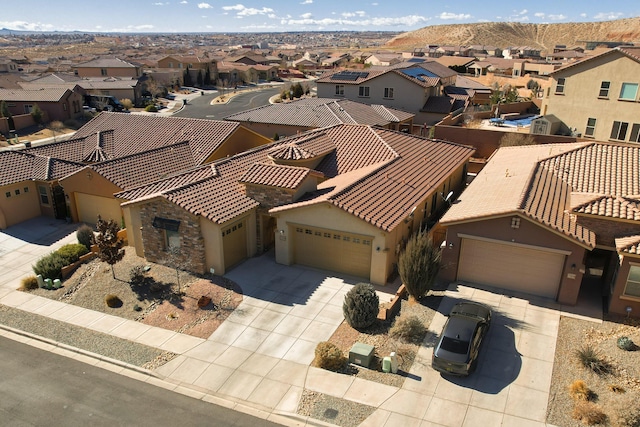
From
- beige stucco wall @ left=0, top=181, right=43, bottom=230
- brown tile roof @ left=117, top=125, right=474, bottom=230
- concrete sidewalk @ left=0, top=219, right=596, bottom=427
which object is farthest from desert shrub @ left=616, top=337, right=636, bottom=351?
beige stucco wall @ left=0, top=181, right=43, bottom=230

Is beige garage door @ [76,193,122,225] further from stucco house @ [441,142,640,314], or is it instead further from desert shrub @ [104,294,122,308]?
stucco house @ [441,142,640,314]

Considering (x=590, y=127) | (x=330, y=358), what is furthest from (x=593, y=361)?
(x=590, y=127)

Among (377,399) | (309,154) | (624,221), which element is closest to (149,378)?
(377,399)

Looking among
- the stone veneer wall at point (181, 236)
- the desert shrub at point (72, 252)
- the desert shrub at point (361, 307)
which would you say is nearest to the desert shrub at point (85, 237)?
the desert shrub at point (72, 252)

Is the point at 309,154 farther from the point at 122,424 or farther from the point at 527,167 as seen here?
the point at 122,424

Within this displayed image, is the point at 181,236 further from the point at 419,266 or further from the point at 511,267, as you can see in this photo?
the point at 511,267
